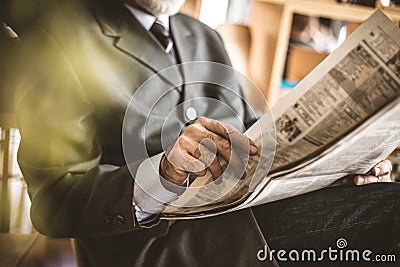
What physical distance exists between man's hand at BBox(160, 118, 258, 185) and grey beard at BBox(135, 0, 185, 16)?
1.32ft

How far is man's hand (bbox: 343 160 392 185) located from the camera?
→ 845 mm

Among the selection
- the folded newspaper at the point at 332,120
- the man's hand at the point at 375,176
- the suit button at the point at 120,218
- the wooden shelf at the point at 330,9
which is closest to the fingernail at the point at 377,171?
the man's hand at the point at 375,176

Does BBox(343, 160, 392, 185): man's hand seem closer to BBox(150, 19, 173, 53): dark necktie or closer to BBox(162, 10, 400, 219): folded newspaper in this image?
BBox(162, 10, 400, 219): folded newspaper

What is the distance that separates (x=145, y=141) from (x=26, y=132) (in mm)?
211

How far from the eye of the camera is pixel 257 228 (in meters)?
0.79

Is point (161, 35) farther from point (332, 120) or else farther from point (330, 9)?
point (330, 9)

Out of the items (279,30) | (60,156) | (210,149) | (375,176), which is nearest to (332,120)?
(210,149)

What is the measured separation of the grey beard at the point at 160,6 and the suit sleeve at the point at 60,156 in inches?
8.2

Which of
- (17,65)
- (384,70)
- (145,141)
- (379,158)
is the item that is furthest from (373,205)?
(17,65)

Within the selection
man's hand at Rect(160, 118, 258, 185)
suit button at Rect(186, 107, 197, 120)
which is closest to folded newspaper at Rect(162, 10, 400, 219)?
A: man's hand at Rect(160, 118, 258, 185)

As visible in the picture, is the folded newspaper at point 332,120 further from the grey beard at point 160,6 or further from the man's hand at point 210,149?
the grey beard at point 160,6

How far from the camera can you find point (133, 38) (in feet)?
3.34

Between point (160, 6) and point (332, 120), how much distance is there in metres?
0.54

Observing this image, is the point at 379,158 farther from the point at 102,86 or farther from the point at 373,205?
the point at 102,86
